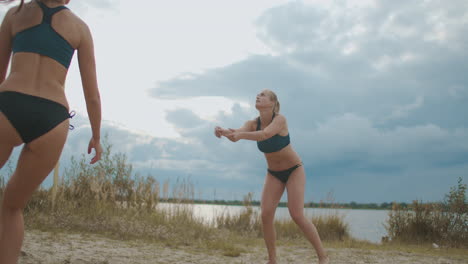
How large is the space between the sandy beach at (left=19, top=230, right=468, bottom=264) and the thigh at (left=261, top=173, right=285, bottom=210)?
4.49 feet

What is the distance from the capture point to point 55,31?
2.20 metres

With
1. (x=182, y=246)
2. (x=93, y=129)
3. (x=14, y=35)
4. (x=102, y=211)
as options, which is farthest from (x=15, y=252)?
(x=102, y=211)

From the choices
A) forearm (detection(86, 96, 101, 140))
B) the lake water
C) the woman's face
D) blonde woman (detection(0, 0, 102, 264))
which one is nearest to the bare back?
blonde woman (detection(0, 0, 102, 264))

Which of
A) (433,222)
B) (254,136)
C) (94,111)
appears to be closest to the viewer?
(94,111)

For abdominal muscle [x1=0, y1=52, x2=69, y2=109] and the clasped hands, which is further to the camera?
the clasped hands

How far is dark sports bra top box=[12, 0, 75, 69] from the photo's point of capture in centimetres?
215

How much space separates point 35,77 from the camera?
6.97 ft

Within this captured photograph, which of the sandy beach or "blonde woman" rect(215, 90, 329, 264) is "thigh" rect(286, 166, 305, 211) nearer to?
"blonde woman" rect(215, 90, 329, 264)

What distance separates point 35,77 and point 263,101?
272 cm

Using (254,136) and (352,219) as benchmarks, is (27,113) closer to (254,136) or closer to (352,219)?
(254,136)

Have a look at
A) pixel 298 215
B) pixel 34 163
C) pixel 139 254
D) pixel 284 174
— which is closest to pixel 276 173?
pixel 284 174

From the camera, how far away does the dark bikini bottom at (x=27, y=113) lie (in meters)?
2.07

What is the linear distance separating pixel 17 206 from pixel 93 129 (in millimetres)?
598

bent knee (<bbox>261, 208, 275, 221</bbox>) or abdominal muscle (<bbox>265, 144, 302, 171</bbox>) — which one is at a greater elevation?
abdominal muscle (<bbox>265, 144, 302, 171</bbox>)
